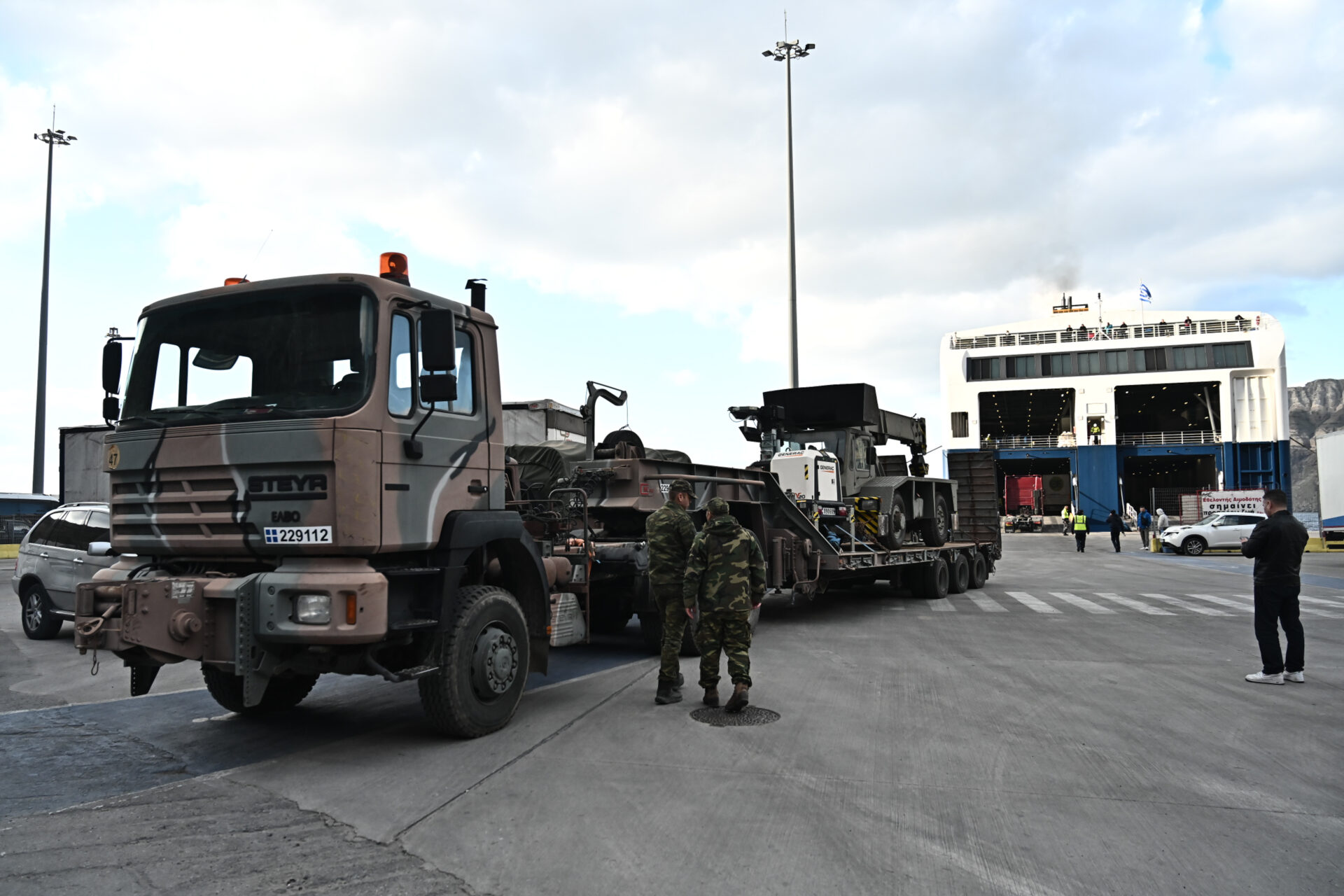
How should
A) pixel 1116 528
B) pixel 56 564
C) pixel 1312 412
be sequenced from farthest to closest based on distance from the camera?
1. pixel 1312 412
2. pixel 1116 528
3. pixel 56 564

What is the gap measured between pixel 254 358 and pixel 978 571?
→ 15.9m

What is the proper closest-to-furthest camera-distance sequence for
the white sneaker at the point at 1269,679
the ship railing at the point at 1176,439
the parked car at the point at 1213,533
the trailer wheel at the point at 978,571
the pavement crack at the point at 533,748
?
the pavement crack at the point at 533,748
the white sneaker at the point at 1269,679
the trailer wheel at the point at 978,571
the parked car at the point at 1213,533
the ship railing at the point at 1176,439

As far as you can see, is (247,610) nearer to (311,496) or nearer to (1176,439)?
(311,496)

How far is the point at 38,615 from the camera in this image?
35.3 ft

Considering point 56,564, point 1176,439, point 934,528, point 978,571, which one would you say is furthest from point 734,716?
point 1176,439

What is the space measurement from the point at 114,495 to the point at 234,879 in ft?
10.0

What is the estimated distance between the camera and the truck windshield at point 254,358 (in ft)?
17.2

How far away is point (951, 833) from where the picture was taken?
4.23 m

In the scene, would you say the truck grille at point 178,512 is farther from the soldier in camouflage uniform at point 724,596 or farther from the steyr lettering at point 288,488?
the soldier in camouflage uniform at point 724,596

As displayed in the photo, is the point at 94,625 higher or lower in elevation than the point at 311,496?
lower

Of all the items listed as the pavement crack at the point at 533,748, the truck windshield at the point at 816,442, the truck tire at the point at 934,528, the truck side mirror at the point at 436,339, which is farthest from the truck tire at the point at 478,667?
the truck tire at the point at 934,528

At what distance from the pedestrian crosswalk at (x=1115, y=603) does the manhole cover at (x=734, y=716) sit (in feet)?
26.4

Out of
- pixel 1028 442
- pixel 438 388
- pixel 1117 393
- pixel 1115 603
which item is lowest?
pixel 1115 603

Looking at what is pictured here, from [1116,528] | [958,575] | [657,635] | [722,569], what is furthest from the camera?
[1116,528]
